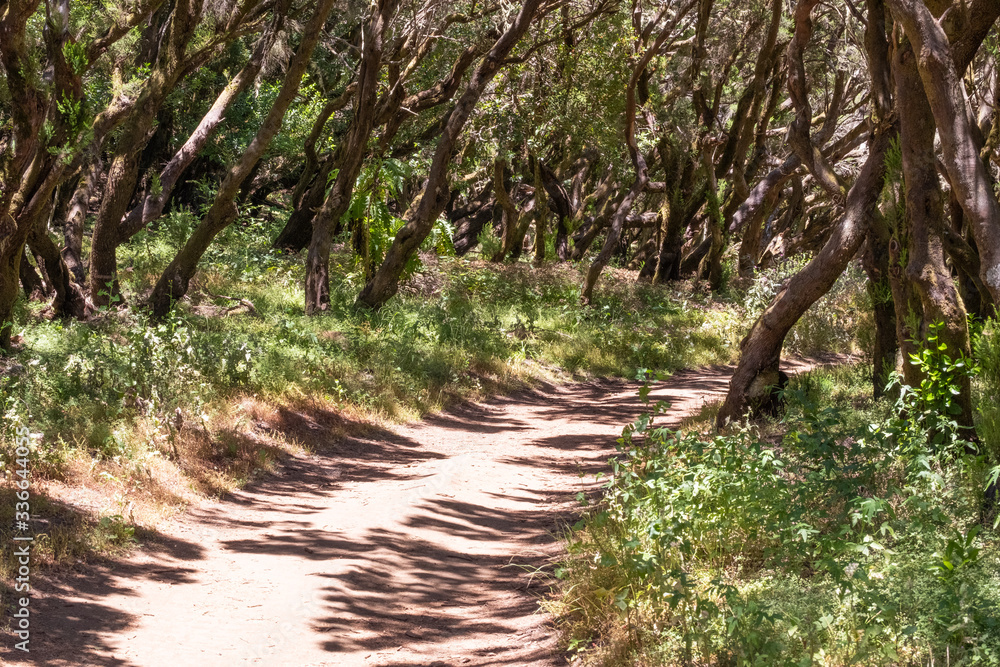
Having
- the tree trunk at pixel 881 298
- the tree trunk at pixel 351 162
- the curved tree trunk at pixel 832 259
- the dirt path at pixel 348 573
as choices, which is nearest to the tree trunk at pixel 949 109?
the curved tree trunk at pixel 832 259

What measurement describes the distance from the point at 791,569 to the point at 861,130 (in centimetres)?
1757

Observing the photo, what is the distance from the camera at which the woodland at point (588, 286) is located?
197 inches

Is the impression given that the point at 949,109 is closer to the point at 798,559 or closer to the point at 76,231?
the point at 798,559

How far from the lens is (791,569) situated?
489cm

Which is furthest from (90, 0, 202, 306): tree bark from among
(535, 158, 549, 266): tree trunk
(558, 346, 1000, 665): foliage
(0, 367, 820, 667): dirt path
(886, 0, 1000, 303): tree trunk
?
(535, 158, 549, 266): tree trunk

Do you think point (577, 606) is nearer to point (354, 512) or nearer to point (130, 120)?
point (354, 512)

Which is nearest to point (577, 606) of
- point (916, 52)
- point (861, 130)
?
point (916, 52)

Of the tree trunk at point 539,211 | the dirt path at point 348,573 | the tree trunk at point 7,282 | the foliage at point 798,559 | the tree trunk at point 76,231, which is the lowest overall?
the dirt path at point 348,573

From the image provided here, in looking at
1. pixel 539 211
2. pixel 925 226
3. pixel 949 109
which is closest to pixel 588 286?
pixel 539 211

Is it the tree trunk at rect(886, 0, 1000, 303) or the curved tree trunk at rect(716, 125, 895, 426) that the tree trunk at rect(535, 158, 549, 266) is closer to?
the curved tree trunk at rect(716, 125, 895, 426)
